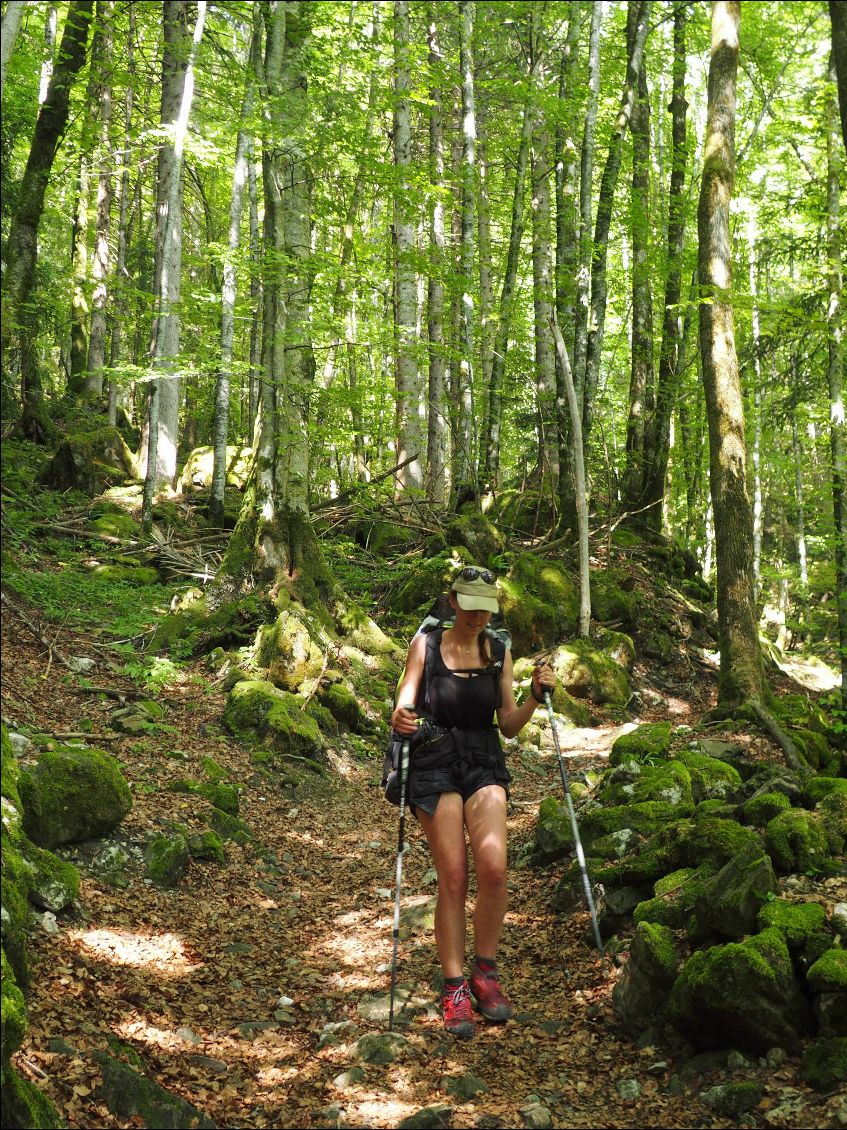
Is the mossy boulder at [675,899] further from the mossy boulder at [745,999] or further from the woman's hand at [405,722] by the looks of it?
the woman's hand at [405,722]

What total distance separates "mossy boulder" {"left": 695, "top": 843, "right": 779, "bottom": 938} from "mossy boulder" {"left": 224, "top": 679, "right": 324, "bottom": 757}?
518 cm

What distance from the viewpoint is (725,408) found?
944cm

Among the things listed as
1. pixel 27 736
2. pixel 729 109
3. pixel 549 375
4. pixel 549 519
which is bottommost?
pixel 27 736

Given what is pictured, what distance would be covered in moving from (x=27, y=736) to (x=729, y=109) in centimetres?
986

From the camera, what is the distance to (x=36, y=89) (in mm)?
17344

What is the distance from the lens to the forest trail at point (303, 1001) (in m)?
3.40

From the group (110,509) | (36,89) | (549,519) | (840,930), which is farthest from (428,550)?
(36,89)

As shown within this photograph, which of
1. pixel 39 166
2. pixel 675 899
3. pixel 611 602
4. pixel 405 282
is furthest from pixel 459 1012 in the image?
pixel 405 282

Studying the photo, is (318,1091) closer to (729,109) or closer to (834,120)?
(729,109)

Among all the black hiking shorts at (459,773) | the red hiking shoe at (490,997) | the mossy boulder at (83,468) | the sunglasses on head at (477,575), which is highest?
the mossy boulder at (83,468)

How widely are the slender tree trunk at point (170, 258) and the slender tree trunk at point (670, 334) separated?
9481mm

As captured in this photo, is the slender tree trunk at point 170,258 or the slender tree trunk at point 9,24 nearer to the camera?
the slender tree trunk at point 9,24

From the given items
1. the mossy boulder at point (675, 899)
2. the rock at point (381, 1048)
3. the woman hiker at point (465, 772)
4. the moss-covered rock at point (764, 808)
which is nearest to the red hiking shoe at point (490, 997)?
the woman hiker at point (465, 772)

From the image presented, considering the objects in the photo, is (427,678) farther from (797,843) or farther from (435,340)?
(435,340)
